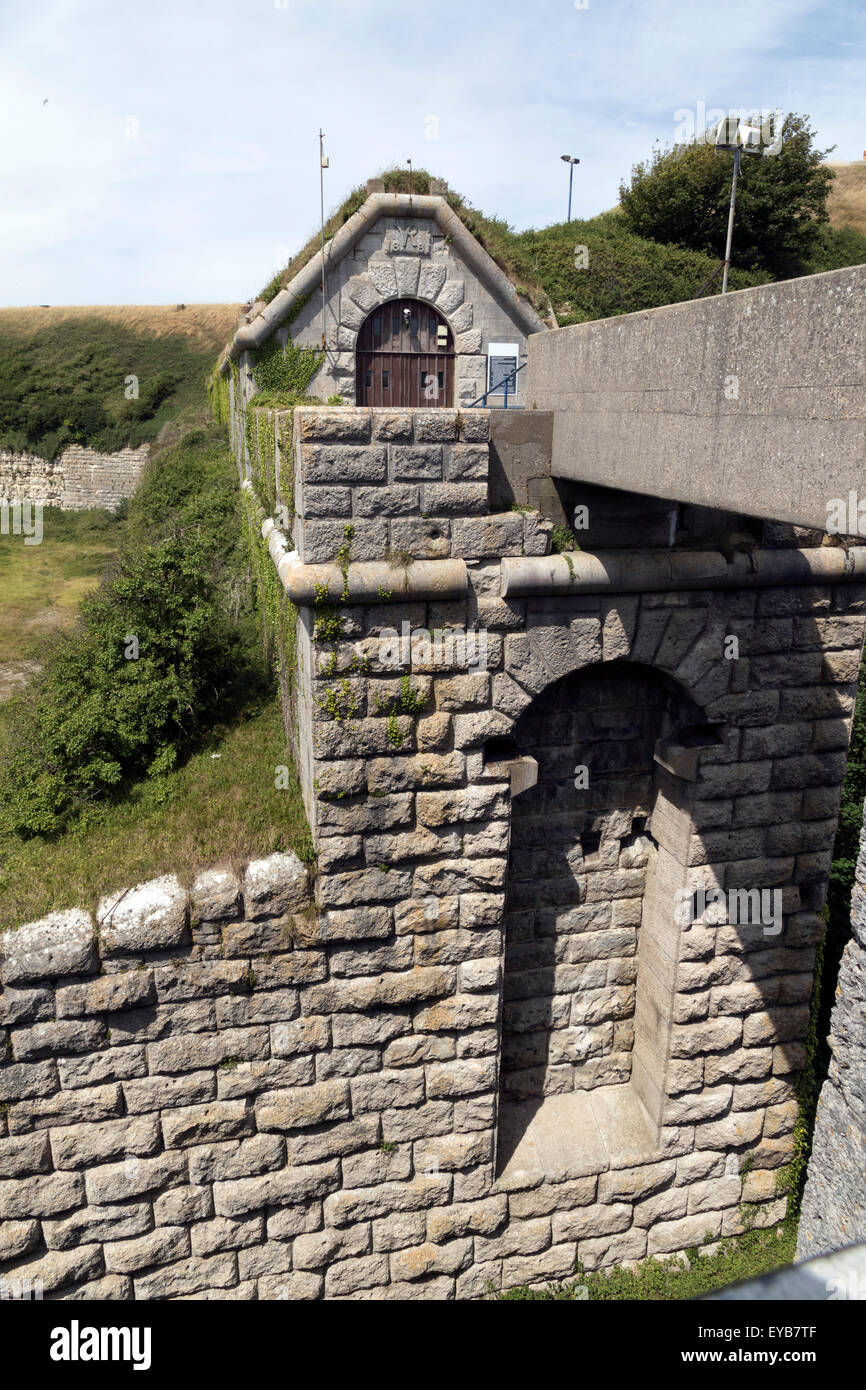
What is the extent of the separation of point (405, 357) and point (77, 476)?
21091 mm

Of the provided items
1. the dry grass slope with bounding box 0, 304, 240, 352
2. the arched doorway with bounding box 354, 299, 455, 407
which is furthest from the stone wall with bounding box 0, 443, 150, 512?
the arched doorway with bounding box 354, 299, 455, 407

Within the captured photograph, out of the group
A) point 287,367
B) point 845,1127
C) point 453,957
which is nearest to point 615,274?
point 287,367

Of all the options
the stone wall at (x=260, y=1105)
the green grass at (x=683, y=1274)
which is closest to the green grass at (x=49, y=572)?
the stone wall at (x=260, y=1105)

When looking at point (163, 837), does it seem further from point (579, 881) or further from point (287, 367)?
point (287, 367)

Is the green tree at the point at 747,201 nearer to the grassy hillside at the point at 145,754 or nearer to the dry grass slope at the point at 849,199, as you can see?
the dry grass slope at the point at 849,199

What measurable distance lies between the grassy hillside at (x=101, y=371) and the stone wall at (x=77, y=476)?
1.29 ft

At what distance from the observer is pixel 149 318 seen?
138 ft

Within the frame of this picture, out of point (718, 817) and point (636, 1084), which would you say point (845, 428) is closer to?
point (718, 817)

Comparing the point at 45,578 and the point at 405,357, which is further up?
the point at 405,357

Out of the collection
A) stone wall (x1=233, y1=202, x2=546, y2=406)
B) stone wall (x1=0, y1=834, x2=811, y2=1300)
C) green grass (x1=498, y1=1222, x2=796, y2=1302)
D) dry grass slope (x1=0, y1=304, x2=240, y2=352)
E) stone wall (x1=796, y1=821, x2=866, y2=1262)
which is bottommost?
green grass (x1=498, y1=1222, x2=796, y2=1302)

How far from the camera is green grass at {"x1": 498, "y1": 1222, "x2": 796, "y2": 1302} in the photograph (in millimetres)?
7984

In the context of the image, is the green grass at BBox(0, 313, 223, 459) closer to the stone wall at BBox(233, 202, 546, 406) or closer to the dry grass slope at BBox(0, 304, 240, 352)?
the dry grass slope at BBox(0, 304, 240, 352)

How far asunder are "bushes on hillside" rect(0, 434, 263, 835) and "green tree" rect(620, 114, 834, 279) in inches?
1048

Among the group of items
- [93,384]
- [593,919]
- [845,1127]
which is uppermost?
[93,384]
